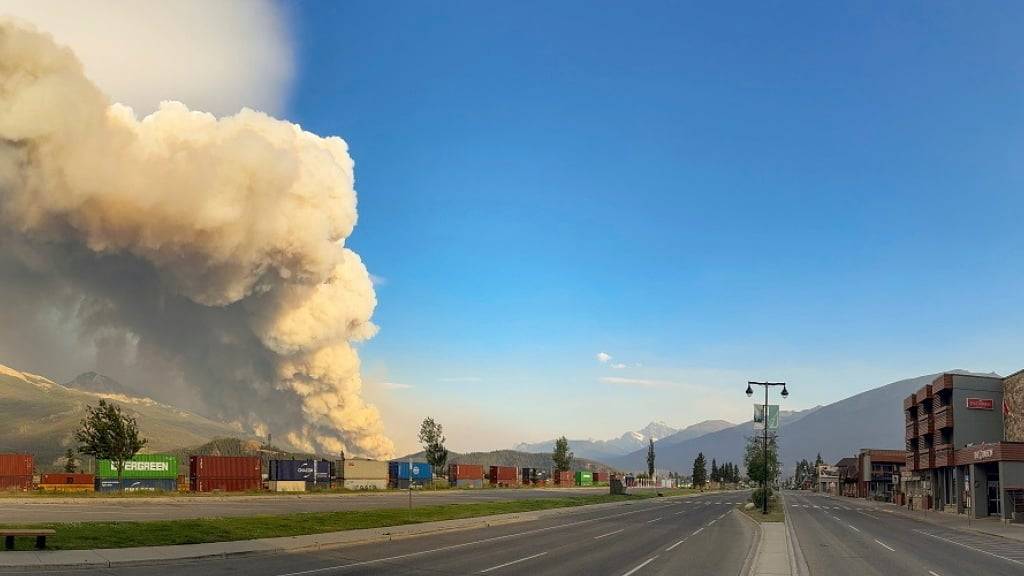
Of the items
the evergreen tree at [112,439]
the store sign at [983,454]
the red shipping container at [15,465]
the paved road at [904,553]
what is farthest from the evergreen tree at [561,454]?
→ the paved road at [904,553]

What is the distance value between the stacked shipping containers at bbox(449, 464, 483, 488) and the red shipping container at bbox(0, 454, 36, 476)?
57.5 metres

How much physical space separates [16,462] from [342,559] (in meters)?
61.9

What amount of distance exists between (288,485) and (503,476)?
49.6 meters

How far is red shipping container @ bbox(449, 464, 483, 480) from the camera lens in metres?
119

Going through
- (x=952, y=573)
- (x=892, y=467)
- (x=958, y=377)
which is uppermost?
(x=958, y=377)

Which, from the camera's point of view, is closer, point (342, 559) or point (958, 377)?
point (342, 559)

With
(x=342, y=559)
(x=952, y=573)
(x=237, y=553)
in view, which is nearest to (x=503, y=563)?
(x=342, y=559)

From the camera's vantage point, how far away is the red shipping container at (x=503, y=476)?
403ft

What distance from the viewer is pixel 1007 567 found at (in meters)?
25.8

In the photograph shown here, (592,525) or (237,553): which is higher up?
(237,553)

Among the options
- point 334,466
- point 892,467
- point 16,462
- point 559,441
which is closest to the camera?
point 16,462

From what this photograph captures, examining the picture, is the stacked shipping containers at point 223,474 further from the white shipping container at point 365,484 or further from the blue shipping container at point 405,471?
the blue shipping container at point 405,471

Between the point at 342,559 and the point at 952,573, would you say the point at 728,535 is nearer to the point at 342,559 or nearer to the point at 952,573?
the point at 952,573

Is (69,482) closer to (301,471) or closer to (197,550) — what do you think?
(301,471)
